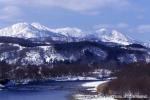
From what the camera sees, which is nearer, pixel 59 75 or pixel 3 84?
pixel 3 84

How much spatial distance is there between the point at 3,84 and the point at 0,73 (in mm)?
24552

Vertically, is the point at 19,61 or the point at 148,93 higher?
the point at 19,61

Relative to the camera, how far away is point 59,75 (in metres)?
138

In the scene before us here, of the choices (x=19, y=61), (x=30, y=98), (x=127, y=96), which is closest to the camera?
(x=127, y=96)

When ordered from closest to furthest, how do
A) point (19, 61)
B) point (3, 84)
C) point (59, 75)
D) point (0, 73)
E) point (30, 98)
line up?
point (30, 98), point (3, 84), point (0, 73), point (59, 75), point (19, 61)

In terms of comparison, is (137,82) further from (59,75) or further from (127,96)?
(59,75)

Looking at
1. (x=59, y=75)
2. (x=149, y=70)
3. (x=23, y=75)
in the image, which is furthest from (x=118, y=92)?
(x=59, y=75)

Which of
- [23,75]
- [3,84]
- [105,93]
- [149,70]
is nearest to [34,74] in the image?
[23,75]

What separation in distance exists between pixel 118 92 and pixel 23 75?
66.3 meters

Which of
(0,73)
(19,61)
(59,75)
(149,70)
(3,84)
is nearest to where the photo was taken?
(149,70)

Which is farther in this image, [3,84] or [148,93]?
[3,84]

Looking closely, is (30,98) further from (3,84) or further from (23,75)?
(23,75)

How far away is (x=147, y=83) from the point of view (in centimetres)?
5878

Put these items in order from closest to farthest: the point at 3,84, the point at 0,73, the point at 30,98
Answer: the point at 30,98
the point at 3,84
the point at 0,73
